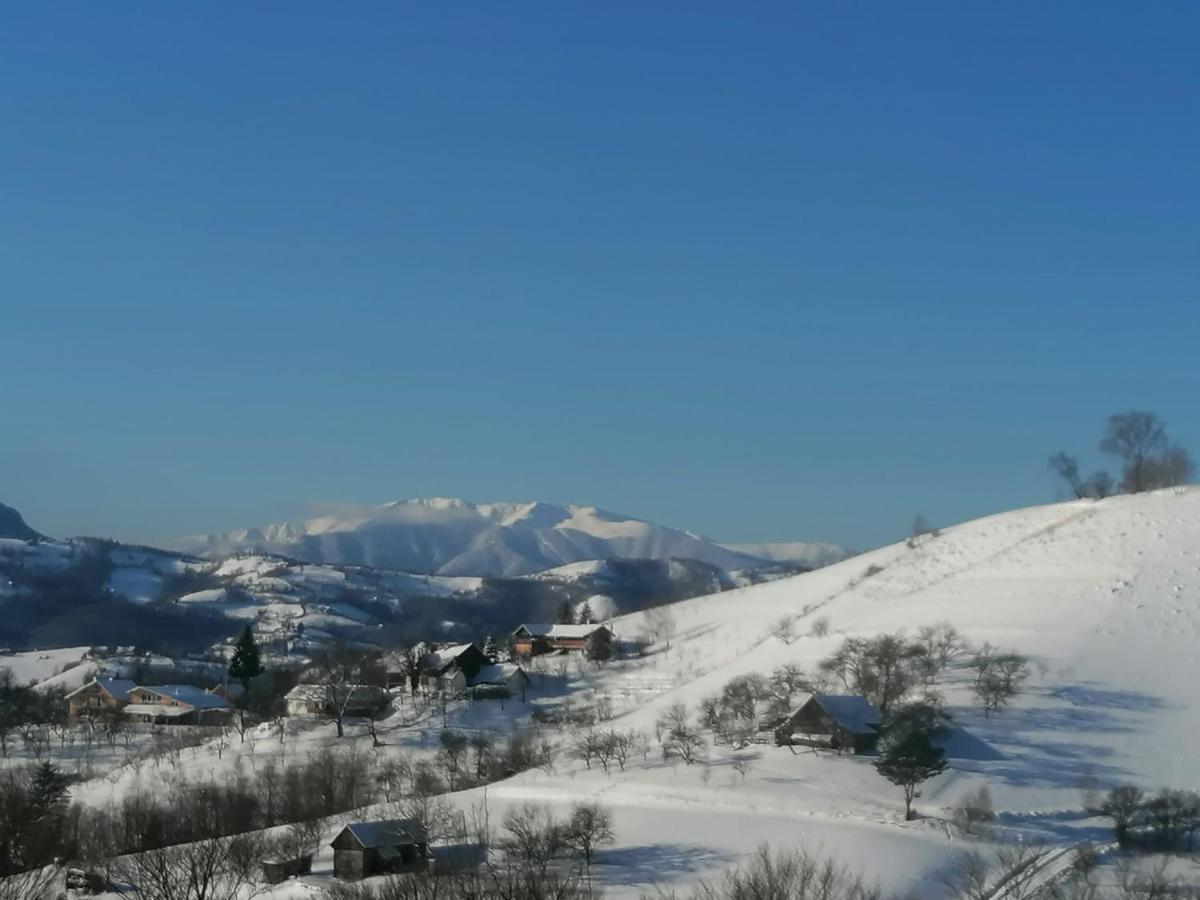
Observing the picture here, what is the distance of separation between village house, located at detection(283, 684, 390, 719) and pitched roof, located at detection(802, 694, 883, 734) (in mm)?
29699

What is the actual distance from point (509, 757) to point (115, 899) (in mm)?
23328

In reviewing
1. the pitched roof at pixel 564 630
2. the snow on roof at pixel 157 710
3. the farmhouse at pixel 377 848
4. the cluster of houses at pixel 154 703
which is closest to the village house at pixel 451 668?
the pitched roof at pixel 564 630

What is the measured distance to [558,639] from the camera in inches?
3878

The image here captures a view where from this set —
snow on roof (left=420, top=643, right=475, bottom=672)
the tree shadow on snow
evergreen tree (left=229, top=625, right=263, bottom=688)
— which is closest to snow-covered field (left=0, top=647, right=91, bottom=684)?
evergreen tree (left=229, top=625, right=263, bottom=688)

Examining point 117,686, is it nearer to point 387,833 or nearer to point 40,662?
point 40,662

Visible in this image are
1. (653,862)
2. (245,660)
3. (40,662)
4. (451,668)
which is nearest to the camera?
(653,862)

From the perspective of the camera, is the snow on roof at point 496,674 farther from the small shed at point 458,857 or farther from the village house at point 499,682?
the small shed at point 458,857

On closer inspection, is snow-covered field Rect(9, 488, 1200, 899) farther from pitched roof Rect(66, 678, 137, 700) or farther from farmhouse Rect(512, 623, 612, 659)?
pitched roof Rect(66, 678, 137, 700)

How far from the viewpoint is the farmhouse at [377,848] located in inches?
1598

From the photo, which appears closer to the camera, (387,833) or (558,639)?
(387,833)

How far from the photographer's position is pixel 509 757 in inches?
2373

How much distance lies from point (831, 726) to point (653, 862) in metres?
15.5

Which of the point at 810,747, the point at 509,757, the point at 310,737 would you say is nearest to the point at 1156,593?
the point at 810,747

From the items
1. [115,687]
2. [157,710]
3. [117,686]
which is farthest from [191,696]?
[117,686]
